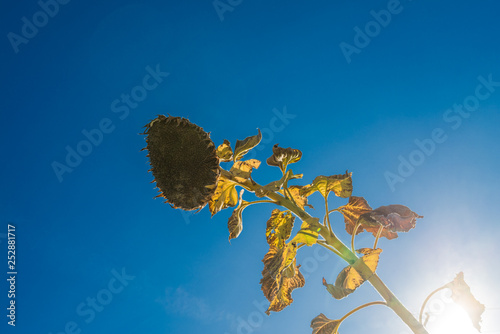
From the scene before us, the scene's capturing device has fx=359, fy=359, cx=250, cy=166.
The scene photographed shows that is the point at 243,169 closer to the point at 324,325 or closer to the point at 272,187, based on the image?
the point at 272,187

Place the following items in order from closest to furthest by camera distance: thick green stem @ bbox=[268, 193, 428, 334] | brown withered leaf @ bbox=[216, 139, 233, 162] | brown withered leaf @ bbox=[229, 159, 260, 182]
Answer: thick green stem @ bbox=[268, 193, 428, 334] < brown withered leaf @ bbox=[229, 159, 260, 182] < brown withered leaf @ bbox=[216, 139, 233, 162]

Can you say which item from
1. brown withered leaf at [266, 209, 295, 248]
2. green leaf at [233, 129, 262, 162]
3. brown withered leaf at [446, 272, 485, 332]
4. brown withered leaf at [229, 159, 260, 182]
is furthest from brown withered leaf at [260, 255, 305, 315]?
brown withered leaf at [446, 272, 485, 332]

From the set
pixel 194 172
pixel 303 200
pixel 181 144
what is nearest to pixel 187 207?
pixel 194 172

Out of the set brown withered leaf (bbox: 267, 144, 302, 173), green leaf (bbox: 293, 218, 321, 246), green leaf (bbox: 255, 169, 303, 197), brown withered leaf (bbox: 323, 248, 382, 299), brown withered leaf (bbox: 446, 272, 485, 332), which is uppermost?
brown withered leaf (bbox: 267, 144, 302, 173)

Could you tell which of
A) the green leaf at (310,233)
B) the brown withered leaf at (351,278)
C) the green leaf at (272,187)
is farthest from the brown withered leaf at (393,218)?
the green leaf at (272,187)

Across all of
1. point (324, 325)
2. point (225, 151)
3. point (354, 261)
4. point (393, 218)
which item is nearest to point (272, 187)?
point (225, 151)

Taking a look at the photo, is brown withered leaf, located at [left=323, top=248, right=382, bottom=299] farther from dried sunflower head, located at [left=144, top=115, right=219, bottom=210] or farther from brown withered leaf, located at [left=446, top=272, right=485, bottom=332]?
dried sunflower head, located at [left=144, top=115, right=219, bottom=210]
